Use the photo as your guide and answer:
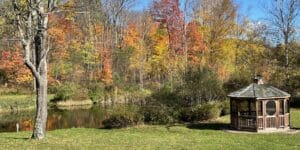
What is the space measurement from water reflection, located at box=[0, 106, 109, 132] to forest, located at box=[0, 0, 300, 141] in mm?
4766

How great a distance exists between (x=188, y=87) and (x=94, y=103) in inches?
800

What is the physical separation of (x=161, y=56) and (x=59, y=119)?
86.3 feet

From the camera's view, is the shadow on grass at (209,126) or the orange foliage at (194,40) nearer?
the shadow on grass at (209,126)

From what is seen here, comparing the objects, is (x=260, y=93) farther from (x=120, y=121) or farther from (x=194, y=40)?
(x=194, y=40)

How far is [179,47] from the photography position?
5544 centimetres

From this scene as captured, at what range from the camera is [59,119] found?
36.8 m

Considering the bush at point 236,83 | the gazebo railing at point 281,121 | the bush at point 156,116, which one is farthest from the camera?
the bush at point 236,83

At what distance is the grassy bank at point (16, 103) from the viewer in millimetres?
45294

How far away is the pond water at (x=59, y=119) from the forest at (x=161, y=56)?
15.5 feet

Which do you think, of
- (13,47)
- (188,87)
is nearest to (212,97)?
(188,87)

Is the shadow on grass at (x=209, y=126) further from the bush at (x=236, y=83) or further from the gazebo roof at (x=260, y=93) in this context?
the bush at (x=236, y=83)

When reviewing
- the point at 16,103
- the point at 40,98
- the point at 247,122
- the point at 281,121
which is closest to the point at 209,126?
the point at 247,122

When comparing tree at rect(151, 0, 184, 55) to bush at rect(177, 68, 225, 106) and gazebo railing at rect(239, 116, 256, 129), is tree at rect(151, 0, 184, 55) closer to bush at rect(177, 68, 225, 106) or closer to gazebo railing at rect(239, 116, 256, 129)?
bush at rect(177, 68, 225, 106)

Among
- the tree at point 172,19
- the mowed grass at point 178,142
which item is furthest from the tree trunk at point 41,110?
the tree at point 172,19
